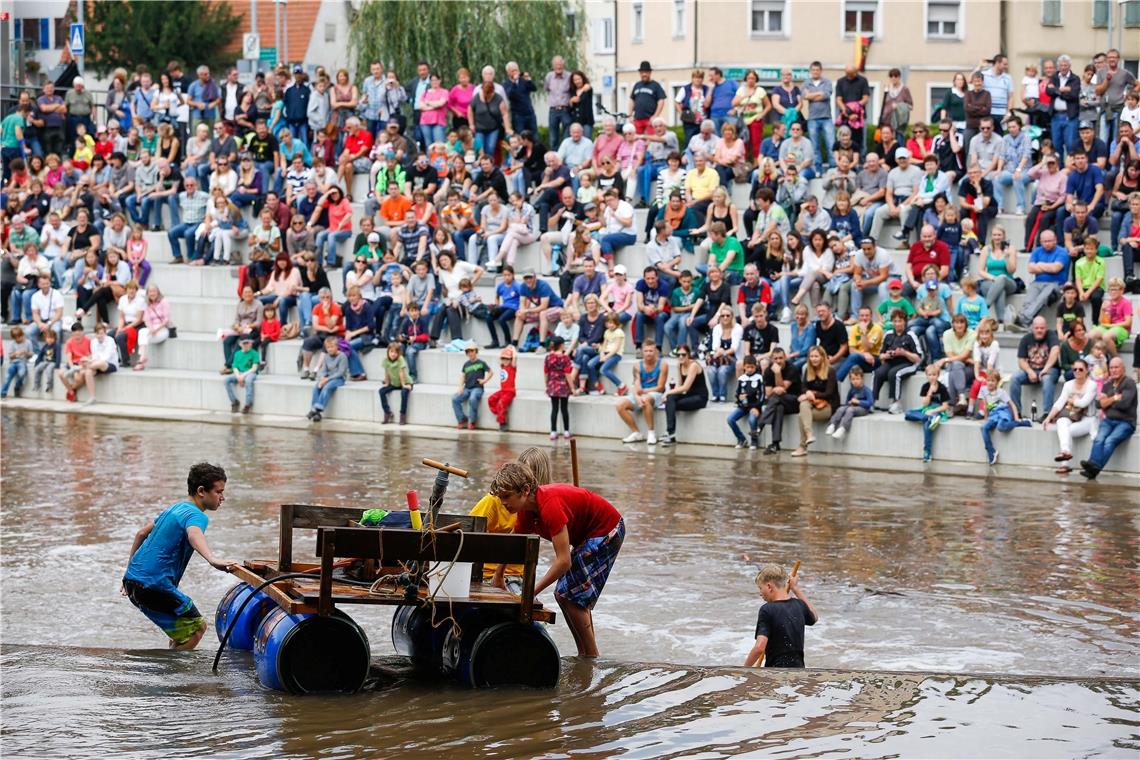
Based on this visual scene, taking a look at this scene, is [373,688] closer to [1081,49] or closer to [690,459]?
[690,459]

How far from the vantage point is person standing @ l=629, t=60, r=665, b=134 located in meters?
27.5

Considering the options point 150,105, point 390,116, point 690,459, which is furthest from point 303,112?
point 690,459

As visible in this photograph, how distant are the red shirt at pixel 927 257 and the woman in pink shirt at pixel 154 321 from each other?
447 inches

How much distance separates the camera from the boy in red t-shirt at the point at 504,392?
73.5 ft

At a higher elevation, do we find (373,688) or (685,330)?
(685,330)

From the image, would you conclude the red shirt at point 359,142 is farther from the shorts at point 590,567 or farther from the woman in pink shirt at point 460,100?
the shorts at point 590,567

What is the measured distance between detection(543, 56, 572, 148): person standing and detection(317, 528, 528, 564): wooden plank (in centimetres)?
1944

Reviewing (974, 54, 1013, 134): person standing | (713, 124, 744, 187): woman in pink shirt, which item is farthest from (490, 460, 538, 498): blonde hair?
(974, 54, 1013, 134): person standing

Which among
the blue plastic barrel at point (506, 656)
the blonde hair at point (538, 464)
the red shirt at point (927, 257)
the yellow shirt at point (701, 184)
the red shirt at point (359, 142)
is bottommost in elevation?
the blue plastic barrel at point (506, 656)

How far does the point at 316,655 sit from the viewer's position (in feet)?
31.3

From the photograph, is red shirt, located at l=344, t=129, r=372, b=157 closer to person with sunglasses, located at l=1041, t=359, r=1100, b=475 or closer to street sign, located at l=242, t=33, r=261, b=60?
street sign, located at l=242, t=33, r=261, b=60

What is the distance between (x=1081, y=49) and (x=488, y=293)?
31.7 m

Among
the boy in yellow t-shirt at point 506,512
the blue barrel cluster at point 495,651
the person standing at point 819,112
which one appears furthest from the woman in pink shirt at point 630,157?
the blue barrel cluster at point 495,651

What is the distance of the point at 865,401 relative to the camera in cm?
2055
